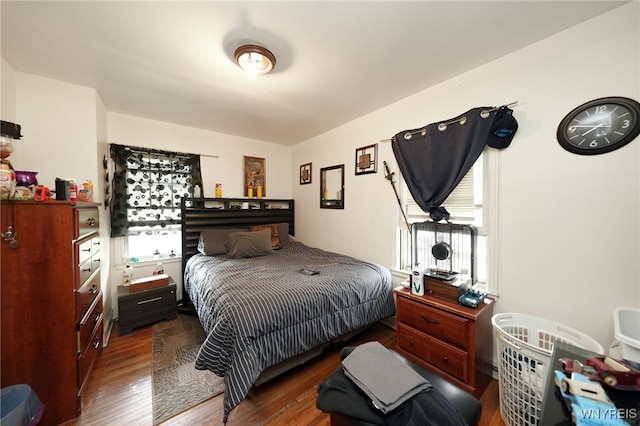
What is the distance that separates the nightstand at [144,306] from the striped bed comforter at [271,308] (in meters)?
0.41

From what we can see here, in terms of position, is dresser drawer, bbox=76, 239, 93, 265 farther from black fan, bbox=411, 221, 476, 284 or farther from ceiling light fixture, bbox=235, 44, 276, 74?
black fan, bbox=411, 221, 476, 284

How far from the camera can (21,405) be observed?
44.2 inches

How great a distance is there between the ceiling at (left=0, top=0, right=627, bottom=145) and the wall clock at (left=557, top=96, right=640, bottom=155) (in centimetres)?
57

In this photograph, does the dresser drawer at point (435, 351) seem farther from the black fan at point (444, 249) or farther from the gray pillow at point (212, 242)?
the gray pillow at point (212, 242)

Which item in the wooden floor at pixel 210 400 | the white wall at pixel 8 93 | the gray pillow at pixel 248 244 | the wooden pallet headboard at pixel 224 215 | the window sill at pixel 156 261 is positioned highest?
the white wall at pixel 8 93

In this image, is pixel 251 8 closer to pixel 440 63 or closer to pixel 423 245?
pixel 440 63

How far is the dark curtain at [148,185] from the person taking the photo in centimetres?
279

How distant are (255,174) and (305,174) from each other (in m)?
0.85

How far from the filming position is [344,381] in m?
1.08

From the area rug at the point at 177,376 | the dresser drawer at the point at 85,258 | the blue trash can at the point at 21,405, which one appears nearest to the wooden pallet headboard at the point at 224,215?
the area rug at the point at 177,376

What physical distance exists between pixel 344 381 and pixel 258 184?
131 inches

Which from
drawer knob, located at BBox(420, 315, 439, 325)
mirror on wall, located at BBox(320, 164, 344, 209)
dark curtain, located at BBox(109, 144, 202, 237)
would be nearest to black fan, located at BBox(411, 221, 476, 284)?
drawer knob, located at BBox(420, 315, 439, 325)

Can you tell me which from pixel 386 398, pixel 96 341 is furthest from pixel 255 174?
pixel 386 398

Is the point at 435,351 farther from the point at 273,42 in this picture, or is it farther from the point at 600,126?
the point at 273,42
